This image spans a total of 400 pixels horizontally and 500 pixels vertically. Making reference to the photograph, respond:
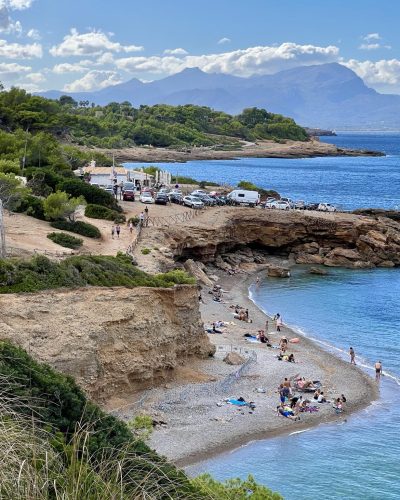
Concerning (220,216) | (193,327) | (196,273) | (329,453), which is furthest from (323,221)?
(329,453)

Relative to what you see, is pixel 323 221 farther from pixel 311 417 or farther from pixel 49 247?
pixel 311 417

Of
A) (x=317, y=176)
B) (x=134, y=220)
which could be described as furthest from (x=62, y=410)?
(x=317, y=176)

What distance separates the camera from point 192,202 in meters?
64.3

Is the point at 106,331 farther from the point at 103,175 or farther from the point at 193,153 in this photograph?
the point at 193,153

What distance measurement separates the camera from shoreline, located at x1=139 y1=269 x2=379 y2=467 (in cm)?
2366

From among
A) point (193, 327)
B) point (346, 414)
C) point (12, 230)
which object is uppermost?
point (12, 230)

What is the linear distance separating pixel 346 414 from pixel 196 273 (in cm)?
2202

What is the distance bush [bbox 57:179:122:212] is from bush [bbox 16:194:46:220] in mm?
7733

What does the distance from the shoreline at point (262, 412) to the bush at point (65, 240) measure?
29.9 feet

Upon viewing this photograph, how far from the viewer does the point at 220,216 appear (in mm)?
60312

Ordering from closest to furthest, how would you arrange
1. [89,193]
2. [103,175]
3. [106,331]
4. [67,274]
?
[106,331] → [67,274] → [89,193] → [103,175]

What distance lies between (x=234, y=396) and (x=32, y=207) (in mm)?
23318

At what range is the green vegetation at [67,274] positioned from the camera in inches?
970

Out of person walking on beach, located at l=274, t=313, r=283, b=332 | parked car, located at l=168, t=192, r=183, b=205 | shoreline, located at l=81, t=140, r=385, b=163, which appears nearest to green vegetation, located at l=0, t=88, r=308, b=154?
shoreline, located at l=81, t=140, r=385, b=163
